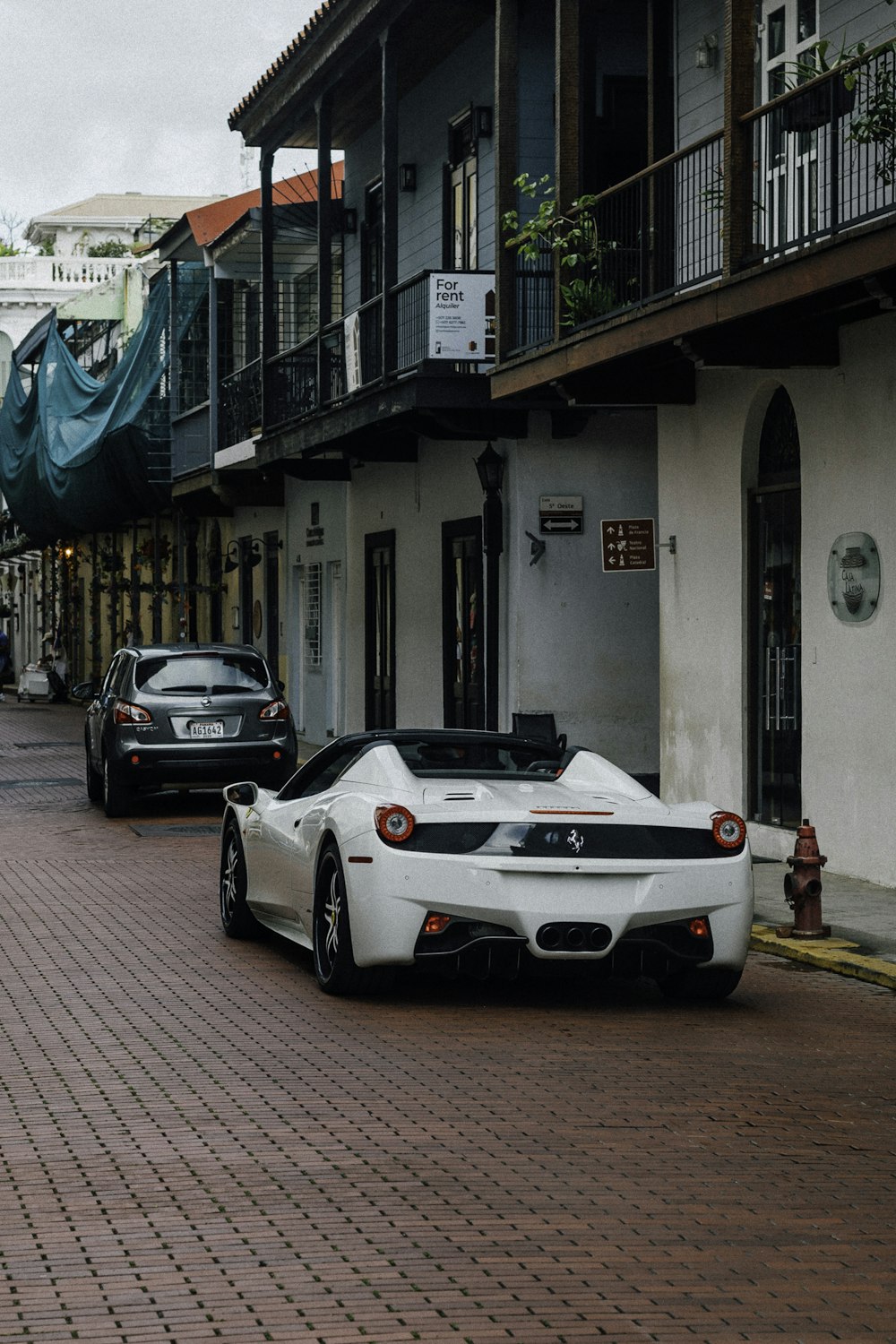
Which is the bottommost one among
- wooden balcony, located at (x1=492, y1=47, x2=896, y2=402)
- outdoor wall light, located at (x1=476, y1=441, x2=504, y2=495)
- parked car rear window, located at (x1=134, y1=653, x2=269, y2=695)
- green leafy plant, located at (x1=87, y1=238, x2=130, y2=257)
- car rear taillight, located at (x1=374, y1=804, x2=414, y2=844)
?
car rear taillight, located at (x1=374, y1=804, x2=414, y2=844)

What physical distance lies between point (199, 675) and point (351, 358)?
470cm

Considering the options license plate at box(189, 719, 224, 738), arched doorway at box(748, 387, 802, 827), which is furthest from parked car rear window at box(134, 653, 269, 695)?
arched doorway at box(748, 387, 802, 827)

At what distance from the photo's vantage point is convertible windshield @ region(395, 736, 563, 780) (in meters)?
10.2

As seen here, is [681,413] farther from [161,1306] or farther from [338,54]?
[161,1306]

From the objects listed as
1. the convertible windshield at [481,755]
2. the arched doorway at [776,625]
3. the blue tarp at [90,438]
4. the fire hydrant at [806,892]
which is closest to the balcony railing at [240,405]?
the blue tarp at [90,438]

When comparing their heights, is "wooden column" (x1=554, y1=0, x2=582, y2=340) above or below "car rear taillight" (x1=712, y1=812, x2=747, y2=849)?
above

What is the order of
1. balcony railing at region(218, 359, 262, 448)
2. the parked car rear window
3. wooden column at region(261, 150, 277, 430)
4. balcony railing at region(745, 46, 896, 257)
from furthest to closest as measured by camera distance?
1. balcony railing at region(218, 359, 262, 448)
2. wooden column at region(261, 150, 277, 430)
3. the parked car rear window
4. balcony railing at region(745, 46, 896, 257)

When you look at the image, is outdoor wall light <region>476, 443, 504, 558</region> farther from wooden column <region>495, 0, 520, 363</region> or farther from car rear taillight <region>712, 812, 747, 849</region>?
car rear taillight <region>712, 812, 747, 849</region>

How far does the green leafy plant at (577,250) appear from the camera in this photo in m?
16.3

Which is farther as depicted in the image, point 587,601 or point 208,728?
point 587,601

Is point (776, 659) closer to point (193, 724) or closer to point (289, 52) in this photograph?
point (193, 724)

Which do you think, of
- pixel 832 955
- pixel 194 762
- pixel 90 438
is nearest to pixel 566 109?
pixel 194 762

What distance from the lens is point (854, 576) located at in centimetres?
1413

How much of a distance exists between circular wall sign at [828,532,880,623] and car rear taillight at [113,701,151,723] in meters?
7.06
